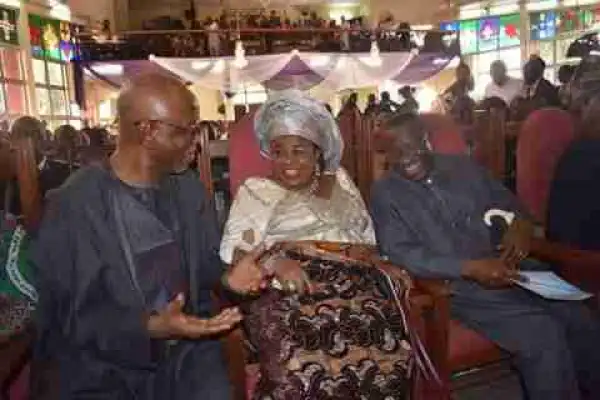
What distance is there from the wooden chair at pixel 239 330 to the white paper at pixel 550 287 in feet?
0.94

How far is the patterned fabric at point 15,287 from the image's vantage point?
1.79 metres

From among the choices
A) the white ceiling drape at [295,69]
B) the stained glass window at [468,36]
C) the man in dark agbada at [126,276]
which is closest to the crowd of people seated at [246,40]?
the white ceiling drape at [295,69]

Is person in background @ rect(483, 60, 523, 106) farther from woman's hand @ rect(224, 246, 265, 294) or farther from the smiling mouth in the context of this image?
woman's hand @ rect(224, 246, 265, 294)

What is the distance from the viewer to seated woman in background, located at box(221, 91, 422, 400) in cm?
161

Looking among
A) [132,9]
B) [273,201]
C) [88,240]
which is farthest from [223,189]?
[132,9]

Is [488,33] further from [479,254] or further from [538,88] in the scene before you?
[479,254]

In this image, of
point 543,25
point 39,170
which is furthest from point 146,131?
point 543,25

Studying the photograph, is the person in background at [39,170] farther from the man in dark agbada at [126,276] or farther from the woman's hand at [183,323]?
the woman's hand at [183,323]

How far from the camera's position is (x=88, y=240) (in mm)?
1510

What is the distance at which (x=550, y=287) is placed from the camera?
1.98 metres

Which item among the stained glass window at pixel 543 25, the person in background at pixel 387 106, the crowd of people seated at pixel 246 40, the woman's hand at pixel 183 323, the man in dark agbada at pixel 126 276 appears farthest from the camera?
the stained glass window at pixel 543 25

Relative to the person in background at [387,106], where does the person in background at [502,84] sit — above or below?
above

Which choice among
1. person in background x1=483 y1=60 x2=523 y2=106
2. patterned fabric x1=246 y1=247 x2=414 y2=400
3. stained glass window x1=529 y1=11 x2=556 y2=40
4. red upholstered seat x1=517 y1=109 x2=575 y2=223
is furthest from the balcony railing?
patterned fabric x1=246 y1=247 x2=414 y2=400

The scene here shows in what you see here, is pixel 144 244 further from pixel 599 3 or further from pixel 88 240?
pixel 599 3
